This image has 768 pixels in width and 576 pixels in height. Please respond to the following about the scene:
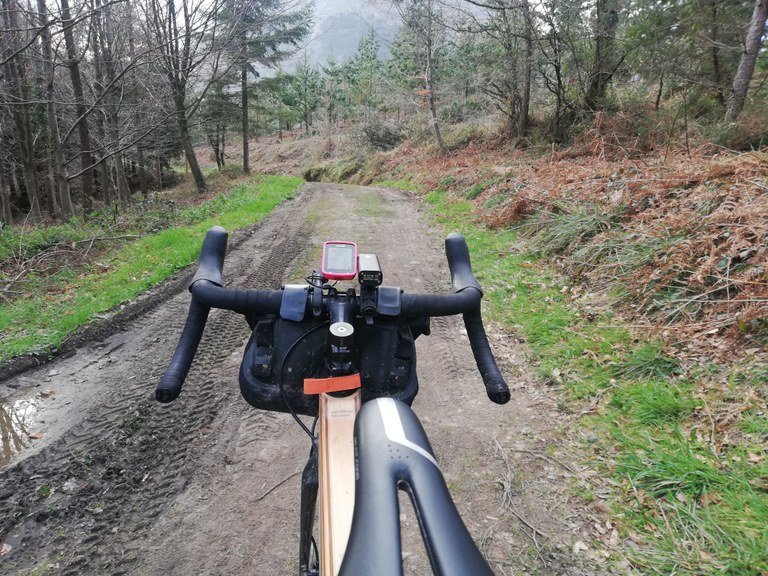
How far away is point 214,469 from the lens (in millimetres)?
2994

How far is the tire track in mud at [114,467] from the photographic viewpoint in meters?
2.39

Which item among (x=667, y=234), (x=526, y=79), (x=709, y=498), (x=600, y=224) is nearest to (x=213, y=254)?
(x=709, y=498)

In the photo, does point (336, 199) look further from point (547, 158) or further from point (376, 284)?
point (376, 284)

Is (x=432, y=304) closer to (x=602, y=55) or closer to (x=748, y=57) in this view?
(x=748, y=57)

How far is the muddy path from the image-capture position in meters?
2.41

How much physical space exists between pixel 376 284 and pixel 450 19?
18.4 m

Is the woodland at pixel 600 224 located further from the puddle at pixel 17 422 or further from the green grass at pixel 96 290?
the puddle at pixel 17 422

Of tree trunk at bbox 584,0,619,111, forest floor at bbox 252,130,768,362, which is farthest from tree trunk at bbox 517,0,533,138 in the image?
forest floor at bbox 252,130,768,362

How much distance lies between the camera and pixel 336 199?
13.8 m

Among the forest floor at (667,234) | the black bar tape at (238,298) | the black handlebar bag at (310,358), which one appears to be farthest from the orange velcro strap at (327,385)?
the forest floor at (667,234)

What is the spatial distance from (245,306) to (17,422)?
3.31m

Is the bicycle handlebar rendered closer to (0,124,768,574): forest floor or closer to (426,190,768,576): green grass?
(0,124,768,574): forest floor

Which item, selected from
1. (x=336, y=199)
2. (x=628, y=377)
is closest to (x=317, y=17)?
(x=336, y=199)

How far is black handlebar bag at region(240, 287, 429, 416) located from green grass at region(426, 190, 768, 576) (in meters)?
1.91
